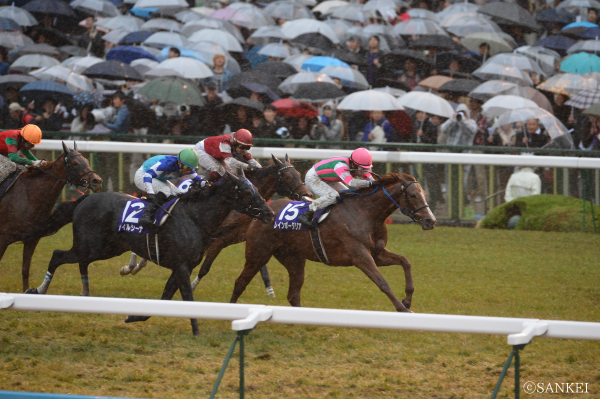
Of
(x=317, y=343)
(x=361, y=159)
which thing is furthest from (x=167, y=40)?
(x=317, y=343)

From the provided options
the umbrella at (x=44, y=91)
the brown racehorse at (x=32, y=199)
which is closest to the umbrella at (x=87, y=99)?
the umbrella at (x=44, y=91)

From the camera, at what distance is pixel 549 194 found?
430 inches

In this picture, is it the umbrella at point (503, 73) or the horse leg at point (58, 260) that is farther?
the umbrella at point (503, 73)

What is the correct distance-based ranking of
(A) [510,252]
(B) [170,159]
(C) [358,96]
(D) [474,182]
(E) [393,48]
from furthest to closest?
(E) [393,48]
(C) [358,96]
(D) [474,182]
(A) [510,252]
(B) [170,159]

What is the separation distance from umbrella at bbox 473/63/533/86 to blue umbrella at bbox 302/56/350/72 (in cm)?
237

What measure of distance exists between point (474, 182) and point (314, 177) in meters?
4.46

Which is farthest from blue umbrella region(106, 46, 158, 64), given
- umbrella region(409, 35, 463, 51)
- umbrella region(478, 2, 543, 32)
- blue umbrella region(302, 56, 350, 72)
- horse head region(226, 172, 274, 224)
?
horse head region(226, 172, 274, 224)

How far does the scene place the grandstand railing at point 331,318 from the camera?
3738 millimetres

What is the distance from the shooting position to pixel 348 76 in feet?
42.7

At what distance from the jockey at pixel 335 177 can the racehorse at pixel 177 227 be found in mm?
774

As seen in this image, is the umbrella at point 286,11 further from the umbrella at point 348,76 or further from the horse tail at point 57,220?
the horse tail at point 57,220

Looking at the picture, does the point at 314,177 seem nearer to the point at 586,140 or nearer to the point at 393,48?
the point at 586,140

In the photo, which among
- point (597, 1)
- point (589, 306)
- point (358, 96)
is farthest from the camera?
point (597, 1)

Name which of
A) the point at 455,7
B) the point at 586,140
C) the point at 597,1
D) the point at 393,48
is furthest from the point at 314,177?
the point at 597,1
